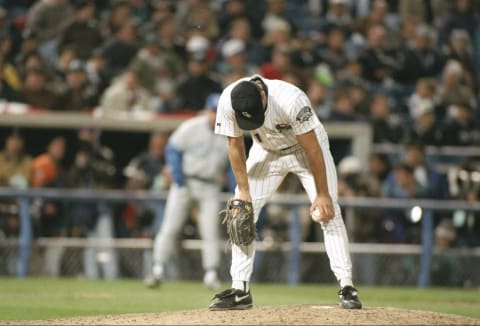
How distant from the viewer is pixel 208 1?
1792cm

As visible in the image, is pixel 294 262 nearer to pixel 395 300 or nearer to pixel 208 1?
pixel 395 300

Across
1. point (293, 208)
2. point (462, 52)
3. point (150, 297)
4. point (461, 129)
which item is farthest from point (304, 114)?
point (462, 52)

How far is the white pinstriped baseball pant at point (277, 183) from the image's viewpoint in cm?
786

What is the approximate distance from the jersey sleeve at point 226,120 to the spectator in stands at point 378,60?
32.5 feet

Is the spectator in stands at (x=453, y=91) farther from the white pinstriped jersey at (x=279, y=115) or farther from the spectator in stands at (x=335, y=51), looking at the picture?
the white pinstriped jersey at (x=279, y=115)

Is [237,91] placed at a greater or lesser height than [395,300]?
greater

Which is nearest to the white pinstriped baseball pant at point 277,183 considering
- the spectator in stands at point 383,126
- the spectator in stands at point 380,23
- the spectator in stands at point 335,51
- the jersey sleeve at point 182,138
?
the jersey sleeve at point 182,138

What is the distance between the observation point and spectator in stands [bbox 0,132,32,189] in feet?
45.0

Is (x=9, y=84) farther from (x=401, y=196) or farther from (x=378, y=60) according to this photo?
(x=378, y=60)

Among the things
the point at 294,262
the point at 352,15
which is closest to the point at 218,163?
the point at 294,262

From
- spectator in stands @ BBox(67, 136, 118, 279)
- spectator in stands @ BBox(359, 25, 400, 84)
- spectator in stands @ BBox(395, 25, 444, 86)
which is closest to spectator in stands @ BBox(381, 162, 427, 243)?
spectator in stands @ BBox(359, 25, 400, 84)

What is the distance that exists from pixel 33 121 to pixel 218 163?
2946 millimetres

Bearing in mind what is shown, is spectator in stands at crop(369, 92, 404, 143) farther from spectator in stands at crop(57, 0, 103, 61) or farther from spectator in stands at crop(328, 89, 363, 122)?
spectator in stands at crop(57, 0, 103, 61)

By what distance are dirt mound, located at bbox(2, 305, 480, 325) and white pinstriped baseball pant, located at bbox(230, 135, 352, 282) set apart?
399 mm
